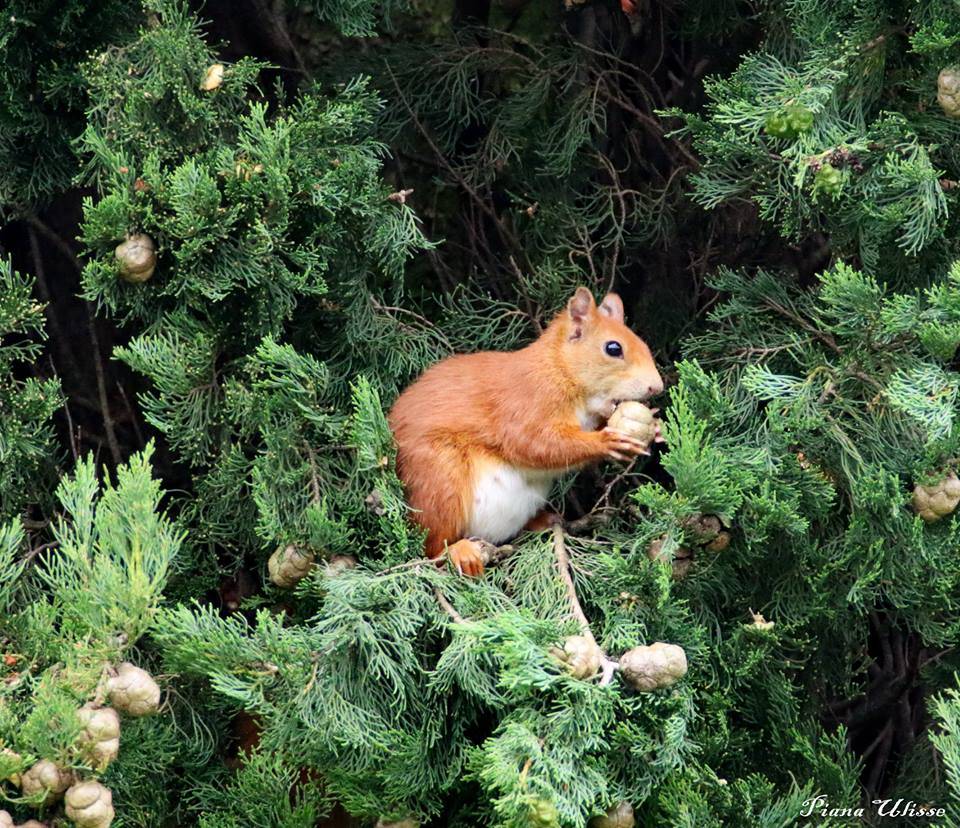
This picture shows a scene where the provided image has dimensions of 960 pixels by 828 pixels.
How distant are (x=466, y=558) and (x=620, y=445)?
34 centimetres

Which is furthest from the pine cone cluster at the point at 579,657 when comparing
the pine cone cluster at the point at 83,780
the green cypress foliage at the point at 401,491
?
the pine cone cluster at the point at 83,780

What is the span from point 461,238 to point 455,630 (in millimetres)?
1328

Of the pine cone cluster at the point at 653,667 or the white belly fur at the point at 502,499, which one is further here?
the white belly fur at the point at 502,499

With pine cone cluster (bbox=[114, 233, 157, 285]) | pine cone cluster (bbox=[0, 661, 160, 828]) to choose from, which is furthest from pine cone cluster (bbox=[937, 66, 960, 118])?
pine cone cluster (bbox=[0, 661, 160, 828])

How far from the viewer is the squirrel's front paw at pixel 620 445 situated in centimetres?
246

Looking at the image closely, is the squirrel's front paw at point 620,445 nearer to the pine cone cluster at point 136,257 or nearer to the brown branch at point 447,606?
the brown branch at point 447,606

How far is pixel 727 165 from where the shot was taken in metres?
2.64

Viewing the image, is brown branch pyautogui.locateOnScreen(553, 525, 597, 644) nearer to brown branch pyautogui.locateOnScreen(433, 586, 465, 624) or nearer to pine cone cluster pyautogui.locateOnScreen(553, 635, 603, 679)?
pine cone cluster pyautogui.locateOnScreen(553, 635, 603, 679)

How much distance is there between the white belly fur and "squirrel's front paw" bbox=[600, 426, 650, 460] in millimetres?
178

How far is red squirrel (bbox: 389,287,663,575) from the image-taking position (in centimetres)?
253

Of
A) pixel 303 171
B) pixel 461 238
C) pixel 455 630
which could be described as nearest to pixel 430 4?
pixel 461 238

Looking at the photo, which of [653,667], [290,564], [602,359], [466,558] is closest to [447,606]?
[466,558]
